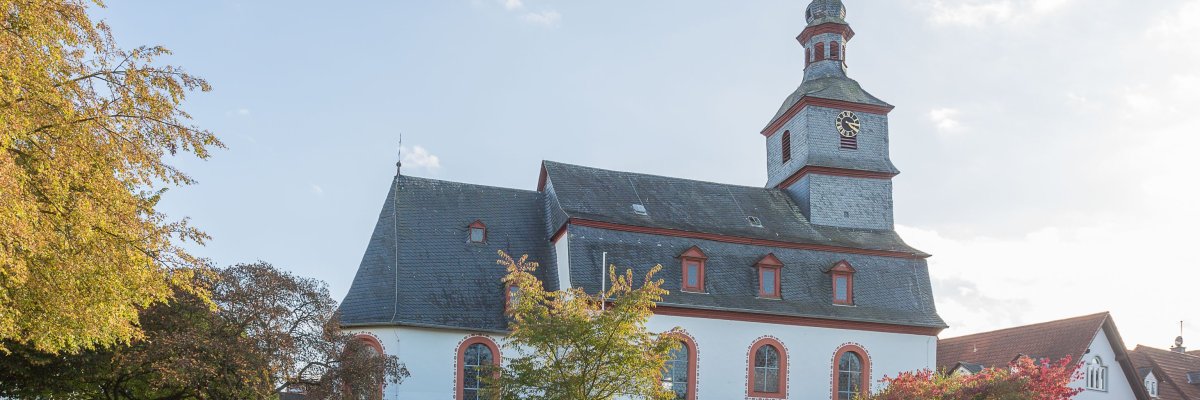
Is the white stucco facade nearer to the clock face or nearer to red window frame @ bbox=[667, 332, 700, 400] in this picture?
red window frame @ bbox=[667, 332, 700, 400]

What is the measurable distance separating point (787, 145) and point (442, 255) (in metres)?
14.9

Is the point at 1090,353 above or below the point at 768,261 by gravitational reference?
below

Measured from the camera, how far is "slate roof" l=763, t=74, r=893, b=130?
3988 cm

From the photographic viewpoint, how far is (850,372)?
35.4 m

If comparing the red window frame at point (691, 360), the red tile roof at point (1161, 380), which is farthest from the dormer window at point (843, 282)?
the red tile roof at point (1161, 380)

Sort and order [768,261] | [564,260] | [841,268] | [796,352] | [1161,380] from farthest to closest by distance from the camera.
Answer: [1161,380]
[841,268]
[768,261]
[796,352]
[564,260]

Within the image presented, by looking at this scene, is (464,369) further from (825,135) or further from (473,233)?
(825,135)

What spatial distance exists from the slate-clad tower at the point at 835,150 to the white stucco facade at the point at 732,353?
4.75 meters

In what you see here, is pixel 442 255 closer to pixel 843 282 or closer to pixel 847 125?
pixel 843 282

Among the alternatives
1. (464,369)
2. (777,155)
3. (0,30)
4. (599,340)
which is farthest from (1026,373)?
(0,30)

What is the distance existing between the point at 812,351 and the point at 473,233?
11.6 meters

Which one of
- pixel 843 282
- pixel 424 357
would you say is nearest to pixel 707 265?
pixel 843 282

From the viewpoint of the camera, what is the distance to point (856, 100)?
40031 millimetres

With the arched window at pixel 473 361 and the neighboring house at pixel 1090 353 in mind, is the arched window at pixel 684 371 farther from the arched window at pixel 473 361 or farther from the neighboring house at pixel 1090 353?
the neighboring house at pixel 1090 353
